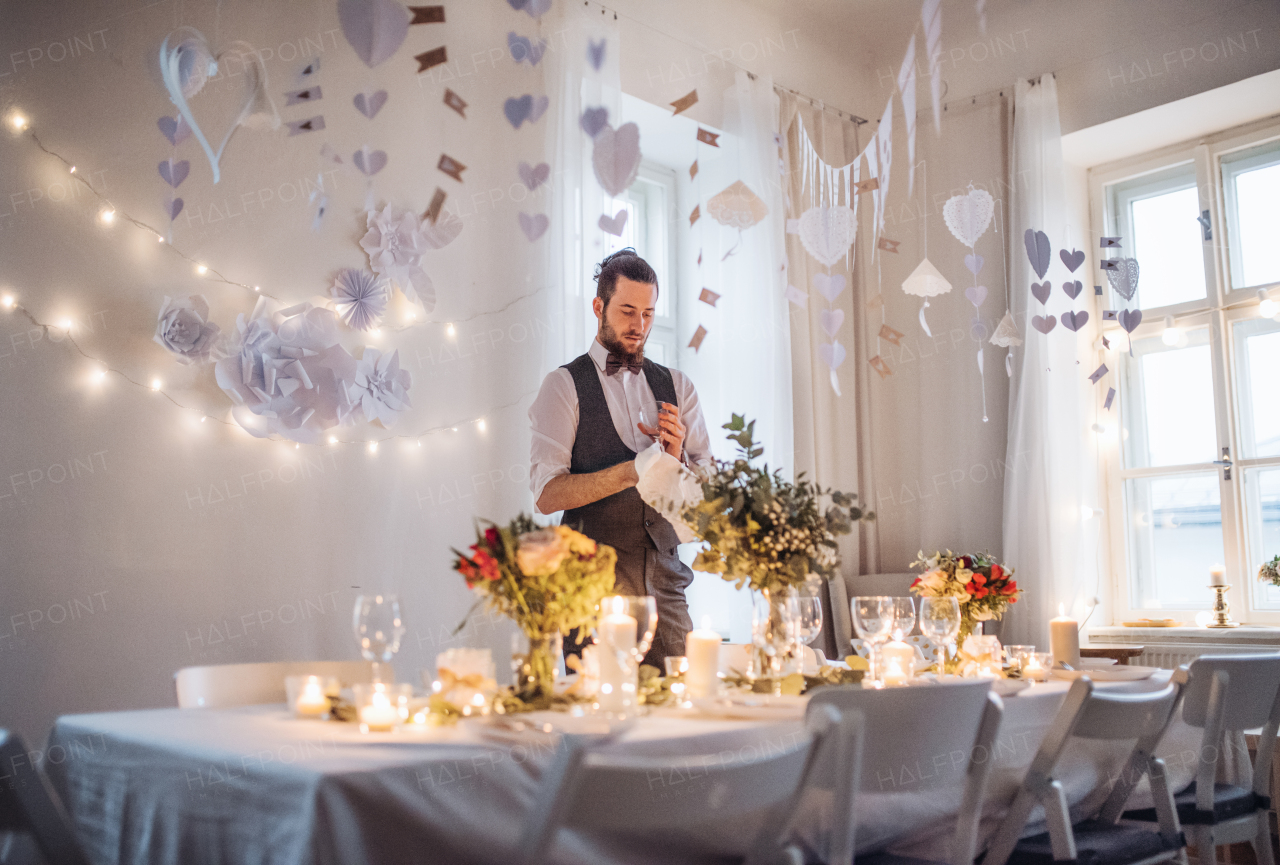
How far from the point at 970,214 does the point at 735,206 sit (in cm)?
112

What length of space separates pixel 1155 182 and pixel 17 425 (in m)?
4.72

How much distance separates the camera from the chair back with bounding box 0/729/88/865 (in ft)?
3.92

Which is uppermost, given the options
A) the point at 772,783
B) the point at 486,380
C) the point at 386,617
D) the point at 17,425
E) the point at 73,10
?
the point at 73,10

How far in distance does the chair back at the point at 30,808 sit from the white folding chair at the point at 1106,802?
1.39m

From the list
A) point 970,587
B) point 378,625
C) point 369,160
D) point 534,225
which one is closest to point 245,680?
point 378,625

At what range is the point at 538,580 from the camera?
5.31ft

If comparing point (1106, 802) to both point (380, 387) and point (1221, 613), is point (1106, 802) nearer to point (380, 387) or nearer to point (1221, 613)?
point (380, 387)

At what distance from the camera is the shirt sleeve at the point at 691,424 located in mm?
2898

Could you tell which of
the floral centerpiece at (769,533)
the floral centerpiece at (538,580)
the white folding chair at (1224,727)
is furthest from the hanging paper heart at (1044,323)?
the floral centerpiece at (538,580)

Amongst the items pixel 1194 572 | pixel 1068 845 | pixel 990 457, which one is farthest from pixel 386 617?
pixel 1194 572

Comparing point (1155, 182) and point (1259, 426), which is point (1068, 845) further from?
point (1155, 182)

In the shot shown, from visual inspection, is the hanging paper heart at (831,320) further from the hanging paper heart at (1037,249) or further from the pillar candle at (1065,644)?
the pillar candle at (1065,644)

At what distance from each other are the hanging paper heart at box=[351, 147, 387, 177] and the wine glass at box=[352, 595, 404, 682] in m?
2.27

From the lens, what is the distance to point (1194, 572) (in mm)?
4688
